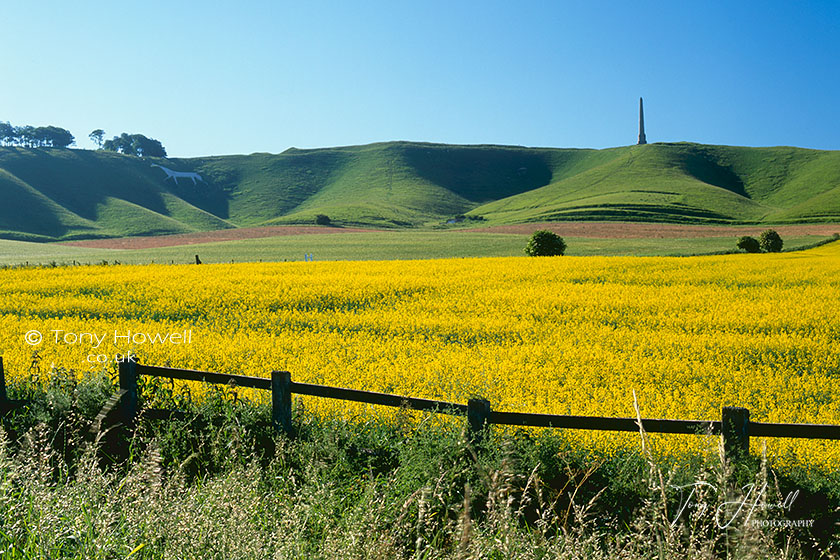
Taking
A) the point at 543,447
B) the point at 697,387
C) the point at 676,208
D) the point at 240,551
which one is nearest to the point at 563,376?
the point at 697,387

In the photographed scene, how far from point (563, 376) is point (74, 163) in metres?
198

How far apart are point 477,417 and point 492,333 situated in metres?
8.16

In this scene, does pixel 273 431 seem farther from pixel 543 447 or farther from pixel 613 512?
pixel 613 512

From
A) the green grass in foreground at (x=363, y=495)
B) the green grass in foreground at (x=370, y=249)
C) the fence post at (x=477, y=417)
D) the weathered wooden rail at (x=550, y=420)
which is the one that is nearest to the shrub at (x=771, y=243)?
the green grass in foreground at (x=370, y=249)

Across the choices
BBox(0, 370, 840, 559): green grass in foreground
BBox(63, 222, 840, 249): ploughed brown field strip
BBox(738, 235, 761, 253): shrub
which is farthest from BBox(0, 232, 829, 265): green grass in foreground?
BBox(0, 370, 840, 559): green grass in foreground

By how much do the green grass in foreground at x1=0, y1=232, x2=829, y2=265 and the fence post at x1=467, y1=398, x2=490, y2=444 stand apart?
41.5 meters

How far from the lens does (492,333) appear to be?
45.3 feet

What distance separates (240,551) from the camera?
148 inches

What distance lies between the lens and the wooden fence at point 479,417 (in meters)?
5.20

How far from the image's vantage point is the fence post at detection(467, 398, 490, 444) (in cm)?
568

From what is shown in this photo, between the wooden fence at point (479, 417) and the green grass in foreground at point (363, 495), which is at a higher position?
the wooden fence at point (479, 417)

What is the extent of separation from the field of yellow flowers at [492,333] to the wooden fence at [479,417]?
87cm

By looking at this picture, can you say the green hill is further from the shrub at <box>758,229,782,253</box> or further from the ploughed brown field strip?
the shrub at <box>758,229,782,253</box>

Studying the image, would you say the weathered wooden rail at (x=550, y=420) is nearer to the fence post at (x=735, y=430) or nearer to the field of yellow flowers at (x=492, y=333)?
the fence post at (x=735, y=430)
